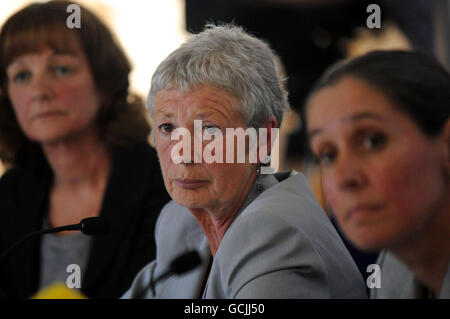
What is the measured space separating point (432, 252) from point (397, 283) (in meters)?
0.11

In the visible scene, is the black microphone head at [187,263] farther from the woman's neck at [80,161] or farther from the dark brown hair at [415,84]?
the woman's neck at [80,161]

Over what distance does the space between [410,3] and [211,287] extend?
193 centimetres

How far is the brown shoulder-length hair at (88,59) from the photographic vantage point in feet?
4.69

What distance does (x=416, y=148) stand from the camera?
0.76 m

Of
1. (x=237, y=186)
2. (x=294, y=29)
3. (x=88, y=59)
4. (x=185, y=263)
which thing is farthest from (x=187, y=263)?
(x=294, y=29)

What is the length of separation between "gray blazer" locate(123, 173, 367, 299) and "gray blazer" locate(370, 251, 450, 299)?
65 mm

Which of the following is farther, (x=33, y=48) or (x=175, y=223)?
(x=33, y=48)

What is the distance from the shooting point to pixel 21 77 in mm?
1426
